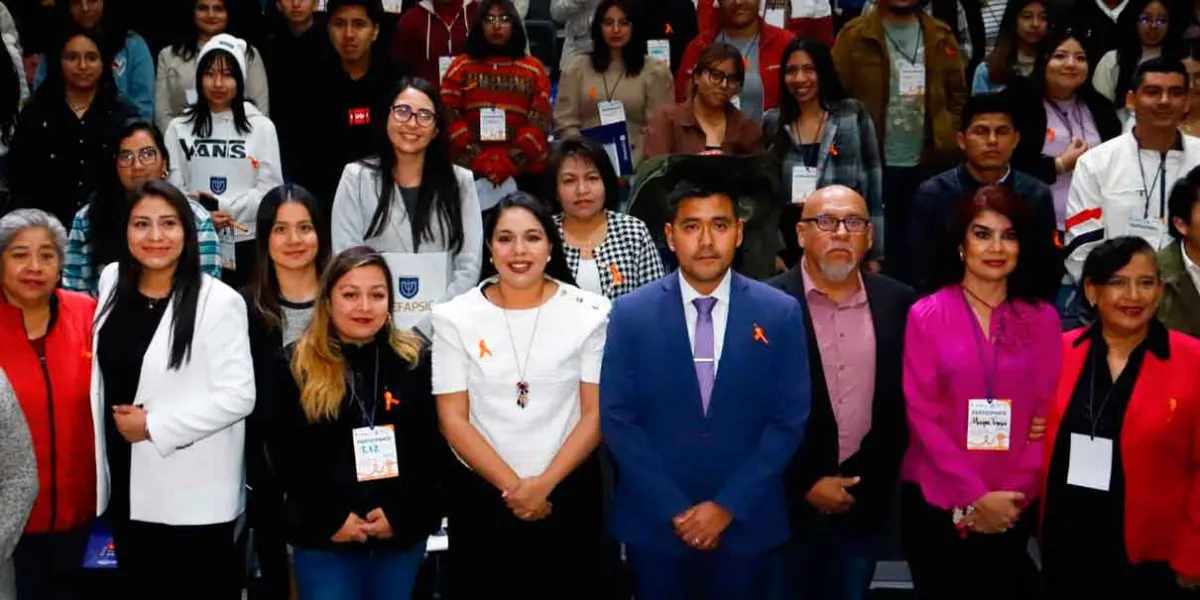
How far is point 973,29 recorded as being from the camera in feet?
24.1

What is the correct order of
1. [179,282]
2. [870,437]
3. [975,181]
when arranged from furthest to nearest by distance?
1. [975,181]
2. [870,437]
3. [179,282]

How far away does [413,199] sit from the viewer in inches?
193

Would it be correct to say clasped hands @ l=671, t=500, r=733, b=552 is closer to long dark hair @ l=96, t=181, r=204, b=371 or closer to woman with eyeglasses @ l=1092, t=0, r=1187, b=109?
long dark hair @ l=96, t=181, r=204, b=371

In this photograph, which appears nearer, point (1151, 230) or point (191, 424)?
point (191, 424)

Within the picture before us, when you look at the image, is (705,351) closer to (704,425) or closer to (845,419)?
(704,425)

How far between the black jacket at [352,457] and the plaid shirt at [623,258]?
3.44 feet

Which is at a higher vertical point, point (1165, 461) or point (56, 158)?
point (56, 158)

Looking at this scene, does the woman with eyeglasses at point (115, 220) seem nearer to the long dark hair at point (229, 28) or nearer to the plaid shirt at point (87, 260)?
the plaid shirt at point (87, 260)

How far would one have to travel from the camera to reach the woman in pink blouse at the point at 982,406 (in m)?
3.78

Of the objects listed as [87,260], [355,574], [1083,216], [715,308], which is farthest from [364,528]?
[1083,216]

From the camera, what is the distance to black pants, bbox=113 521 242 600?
3.76 m

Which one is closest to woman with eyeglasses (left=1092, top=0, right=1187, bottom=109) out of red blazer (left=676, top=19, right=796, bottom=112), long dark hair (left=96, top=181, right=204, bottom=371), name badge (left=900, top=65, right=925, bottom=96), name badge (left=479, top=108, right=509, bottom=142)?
name badge (left=900, top=65, right=925, bottom=96)

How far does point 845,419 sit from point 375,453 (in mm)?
1399

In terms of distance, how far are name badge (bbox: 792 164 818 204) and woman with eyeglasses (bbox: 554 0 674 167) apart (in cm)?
112
